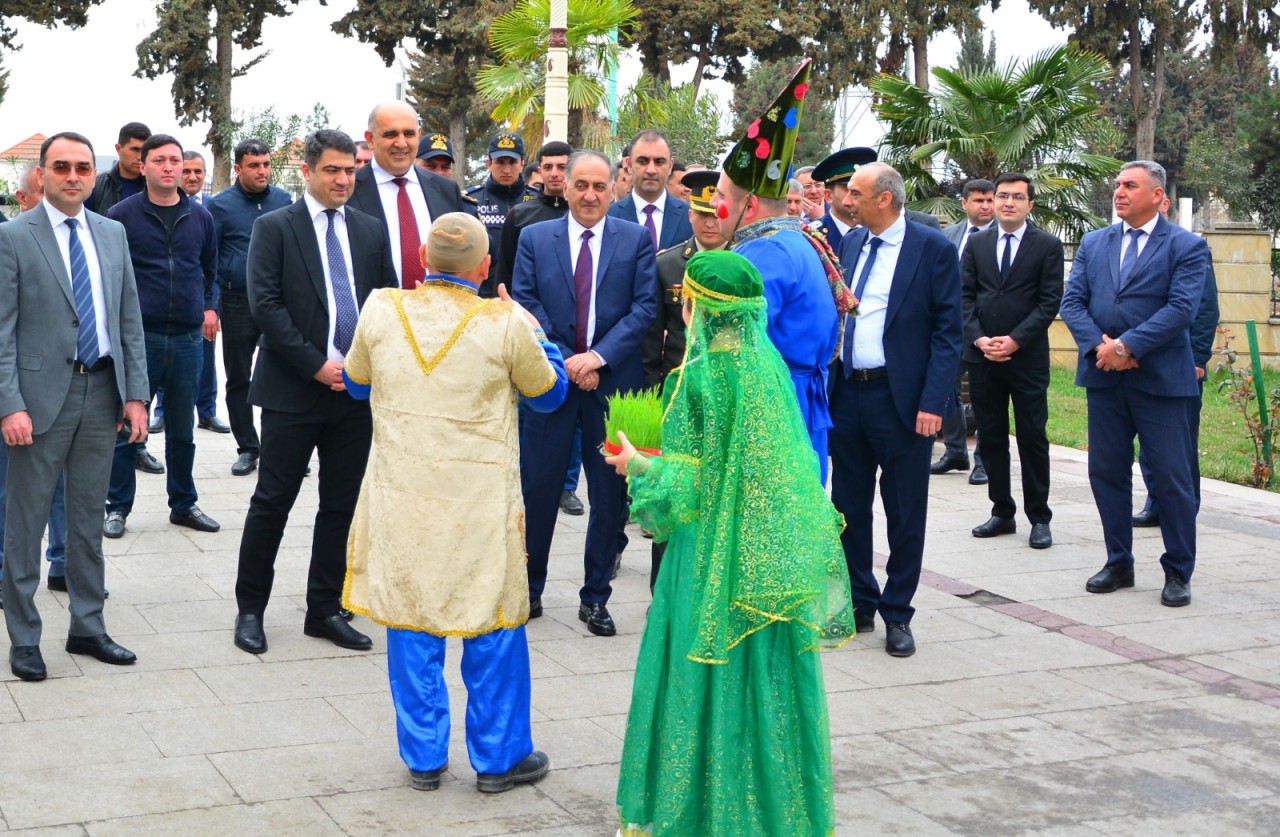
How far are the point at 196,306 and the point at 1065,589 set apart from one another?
5.27 metres

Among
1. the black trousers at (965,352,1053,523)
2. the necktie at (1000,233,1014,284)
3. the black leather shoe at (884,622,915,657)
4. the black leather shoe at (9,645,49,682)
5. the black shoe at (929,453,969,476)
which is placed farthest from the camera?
the black shoe at (929,453,969,476)

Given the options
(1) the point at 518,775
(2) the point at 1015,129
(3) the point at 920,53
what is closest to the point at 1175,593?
(1) the point at 518,775

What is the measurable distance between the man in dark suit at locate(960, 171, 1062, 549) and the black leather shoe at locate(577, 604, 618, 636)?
3.31 meters

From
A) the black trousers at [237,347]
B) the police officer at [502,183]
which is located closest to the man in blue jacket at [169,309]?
the black trousers at [237,347]

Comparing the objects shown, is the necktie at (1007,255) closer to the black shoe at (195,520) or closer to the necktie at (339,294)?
the necktie at (339,294)

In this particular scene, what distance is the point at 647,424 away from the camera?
4121 mm

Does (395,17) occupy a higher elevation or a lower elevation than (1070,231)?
higher

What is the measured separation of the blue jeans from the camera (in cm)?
821

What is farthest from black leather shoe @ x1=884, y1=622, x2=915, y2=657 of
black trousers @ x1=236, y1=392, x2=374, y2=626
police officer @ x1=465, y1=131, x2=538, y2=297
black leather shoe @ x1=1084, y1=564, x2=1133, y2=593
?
police officer @ x1=465, y1=131, x2=538, y2=297

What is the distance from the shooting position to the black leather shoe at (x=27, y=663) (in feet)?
18.2

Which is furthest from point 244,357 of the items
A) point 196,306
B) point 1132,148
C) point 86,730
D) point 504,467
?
point 1132,148

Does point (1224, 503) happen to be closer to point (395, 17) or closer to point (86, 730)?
point (86, 730)

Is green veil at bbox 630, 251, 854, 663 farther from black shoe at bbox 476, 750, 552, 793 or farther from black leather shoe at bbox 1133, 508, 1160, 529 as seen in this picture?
black leather shoe at bbox 1133, 508, 1160, 529

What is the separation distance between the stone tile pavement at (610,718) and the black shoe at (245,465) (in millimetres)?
1977
